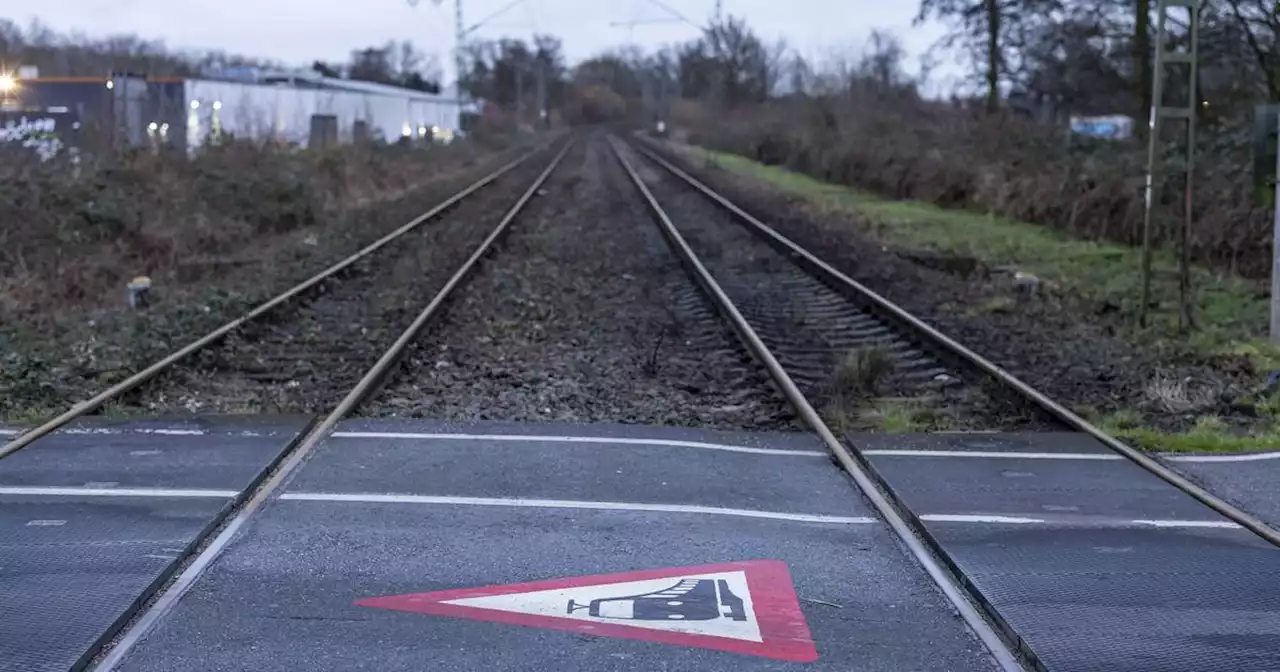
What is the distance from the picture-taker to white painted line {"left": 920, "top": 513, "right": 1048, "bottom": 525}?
6.25 meters

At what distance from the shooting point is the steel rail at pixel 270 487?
4.62m

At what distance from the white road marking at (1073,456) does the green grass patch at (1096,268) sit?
3.26 m

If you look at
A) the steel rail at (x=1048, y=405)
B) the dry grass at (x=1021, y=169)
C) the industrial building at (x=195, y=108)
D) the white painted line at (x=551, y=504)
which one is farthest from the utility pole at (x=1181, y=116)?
the industrial building at (x=195, y=108)

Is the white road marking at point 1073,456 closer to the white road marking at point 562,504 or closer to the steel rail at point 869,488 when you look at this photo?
the steel rail at point 869,488

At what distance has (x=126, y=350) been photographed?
35.2ft

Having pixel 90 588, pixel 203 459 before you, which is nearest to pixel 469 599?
pixel 90 588

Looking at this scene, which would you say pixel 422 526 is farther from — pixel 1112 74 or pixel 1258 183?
pixel 1112 74

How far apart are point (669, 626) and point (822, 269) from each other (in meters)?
12.2

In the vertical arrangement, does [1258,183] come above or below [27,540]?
above

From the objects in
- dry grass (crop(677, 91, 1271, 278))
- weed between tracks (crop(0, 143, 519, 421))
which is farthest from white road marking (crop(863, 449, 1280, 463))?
dry grass (crop(677, 91, 1271, 278))

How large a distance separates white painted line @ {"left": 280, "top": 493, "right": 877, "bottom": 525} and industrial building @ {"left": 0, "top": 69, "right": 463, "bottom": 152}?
21056 millimetres

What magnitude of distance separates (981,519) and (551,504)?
6.56 ft

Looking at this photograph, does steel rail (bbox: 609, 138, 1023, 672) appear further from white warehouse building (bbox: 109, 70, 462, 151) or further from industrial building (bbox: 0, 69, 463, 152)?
white warehouse building (bbox: 109, 70, 462, 151)

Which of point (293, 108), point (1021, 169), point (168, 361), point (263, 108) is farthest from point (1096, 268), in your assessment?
point (293, 108)
